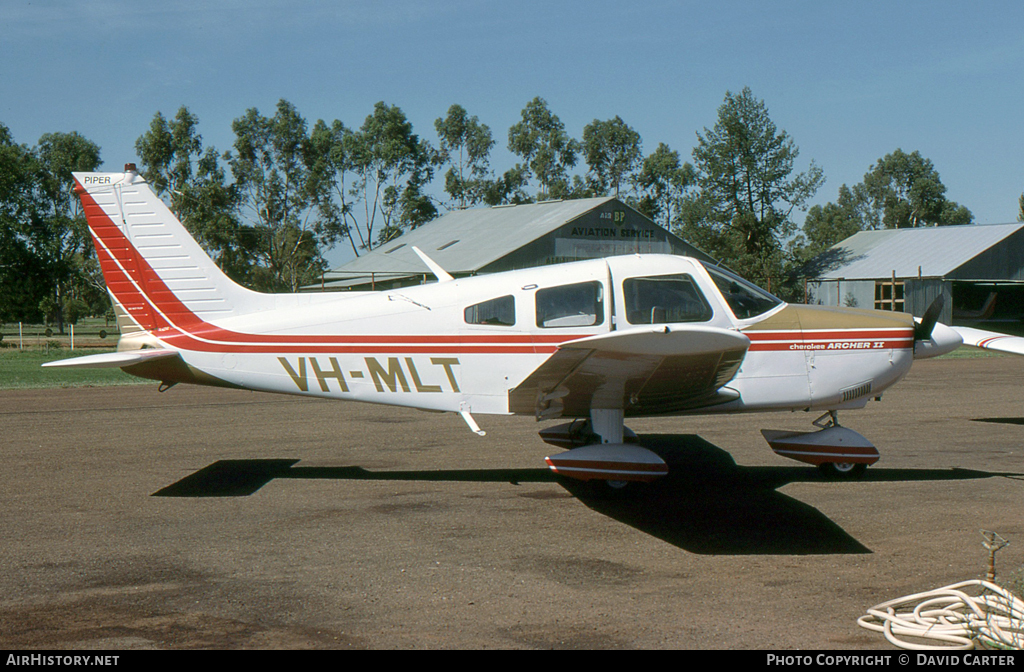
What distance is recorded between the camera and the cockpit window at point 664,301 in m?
7.68

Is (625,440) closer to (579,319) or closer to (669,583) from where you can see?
(579,319)

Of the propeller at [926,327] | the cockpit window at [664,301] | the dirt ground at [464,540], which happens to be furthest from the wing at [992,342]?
the cockpit window at [664,301]

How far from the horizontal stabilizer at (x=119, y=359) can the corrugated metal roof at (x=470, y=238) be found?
84.8 feet

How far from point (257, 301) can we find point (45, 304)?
59455 millimetres

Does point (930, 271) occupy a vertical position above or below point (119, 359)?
above

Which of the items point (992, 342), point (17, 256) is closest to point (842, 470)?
point (992, 342)

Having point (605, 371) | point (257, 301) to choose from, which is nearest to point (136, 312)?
point (257, 301)

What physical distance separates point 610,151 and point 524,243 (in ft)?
121

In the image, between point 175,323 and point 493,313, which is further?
point 175,323

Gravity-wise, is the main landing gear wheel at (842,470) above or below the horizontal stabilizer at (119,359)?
below

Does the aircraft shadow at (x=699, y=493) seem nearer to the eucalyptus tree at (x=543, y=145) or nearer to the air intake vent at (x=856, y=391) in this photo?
the air intake vent at (x=856, y=391)

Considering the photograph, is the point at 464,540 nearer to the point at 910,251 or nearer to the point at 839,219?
the point at 910,251

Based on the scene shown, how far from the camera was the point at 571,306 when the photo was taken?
783 centimetres

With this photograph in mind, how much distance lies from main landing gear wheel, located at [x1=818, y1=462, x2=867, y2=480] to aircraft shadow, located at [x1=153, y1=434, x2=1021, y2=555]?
103mm
